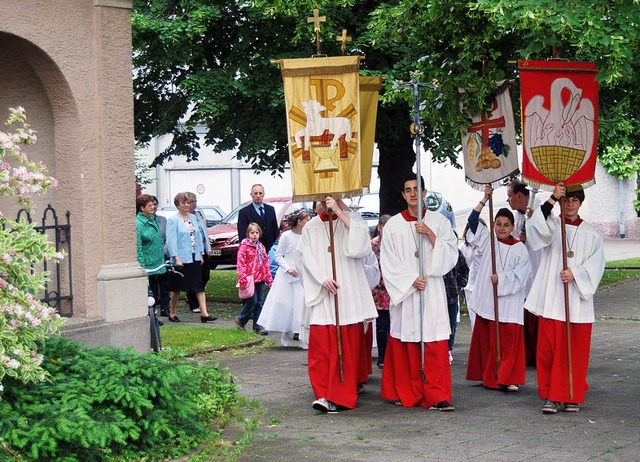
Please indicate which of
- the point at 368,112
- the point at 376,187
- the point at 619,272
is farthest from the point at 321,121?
the point at 376,187

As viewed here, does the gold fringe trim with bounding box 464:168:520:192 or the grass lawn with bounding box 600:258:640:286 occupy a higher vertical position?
the gold fringe trim with bounding box 464:168:520:192

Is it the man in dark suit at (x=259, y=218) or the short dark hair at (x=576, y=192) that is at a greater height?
the short dark hair at (x=576, y=192)

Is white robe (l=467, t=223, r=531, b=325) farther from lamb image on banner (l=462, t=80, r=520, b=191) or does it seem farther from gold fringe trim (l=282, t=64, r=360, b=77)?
gold fringe trim (l=282, t=64, r=360, b=77)

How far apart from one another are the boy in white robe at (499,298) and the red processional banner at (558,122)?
1059 mm

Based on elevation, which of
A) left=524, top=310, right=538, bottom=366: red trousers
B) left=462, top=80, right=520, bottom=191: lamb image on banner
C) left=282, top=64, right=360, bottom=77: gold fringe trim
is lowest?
left=524, top=310, right=538, bottom=366: red trousers

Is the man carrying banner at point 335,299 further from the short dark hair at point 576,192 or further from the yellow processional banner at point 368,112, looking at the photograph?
the short dark hair at point 576,192

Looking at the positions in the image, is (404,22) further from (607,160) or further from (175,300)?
(607,160)

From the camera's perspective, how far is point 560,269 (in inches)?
375

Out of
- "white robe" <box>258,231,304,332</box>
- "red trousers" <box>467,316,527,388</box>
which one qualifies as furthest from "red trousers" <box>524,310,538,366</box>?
"white robe" <box>258,231,304,332</box>

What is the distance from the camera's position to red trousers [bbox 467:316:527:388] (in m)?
10.3

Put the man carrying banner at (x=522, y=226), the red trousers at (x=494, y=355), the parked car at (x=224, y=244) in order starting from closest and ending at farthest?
the red trousers at (x=494, y=355) < the man carrying banner at (x=522, y=226) < the parked car at (x=224, y=244)

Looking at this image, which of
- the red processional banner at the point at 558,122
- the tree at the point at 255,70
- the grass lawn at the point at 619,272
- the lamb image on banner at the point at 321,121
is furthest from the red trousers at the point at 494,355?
the grass lawn at the point at 619,272

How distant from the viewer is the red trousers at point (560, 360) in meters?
9.19

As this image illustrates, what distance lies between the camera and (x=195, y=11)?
16375 mm
